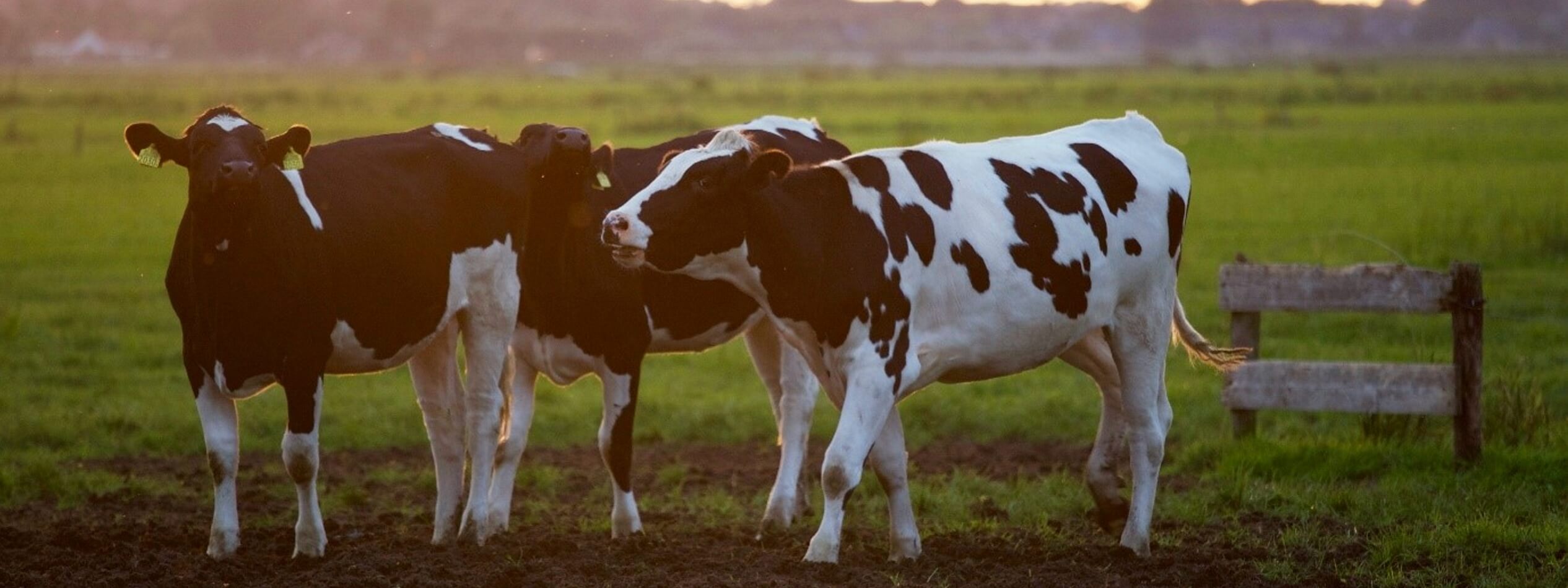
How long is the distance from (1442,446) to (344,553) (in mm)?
6657

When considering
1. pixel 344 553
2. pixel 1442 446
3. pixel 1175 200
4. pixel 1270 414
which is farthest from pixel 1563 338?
pixel 344 553

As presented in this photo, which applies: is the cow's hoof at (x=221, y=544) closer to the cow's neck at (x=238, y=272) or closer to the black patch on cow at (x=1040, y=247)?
the cow's neck at (x=238, y=272)

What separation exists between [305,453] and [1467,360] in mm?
6646

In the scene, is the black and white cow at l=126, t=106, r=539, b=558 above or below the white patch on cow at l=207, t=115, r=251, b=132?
below

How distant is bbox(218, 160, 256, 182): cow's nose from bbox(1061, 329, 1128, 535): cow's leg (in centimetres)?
410

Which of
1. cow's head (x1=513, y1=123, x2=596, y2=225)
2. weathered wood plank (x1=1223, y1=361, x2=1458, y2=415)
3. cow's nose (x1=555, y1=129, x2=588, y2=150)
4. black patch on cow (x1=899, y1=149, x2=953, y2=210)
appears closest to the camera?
black patch on cow (x1=899, y1=149, x2=953, y2=210)

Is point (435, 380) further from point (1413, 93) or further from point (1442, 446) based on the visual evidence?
point (1413, 93)

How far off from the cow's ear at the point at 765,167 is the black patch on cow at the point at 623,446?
2007 mm

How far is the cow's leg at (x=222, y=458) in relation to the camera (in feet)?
26.0

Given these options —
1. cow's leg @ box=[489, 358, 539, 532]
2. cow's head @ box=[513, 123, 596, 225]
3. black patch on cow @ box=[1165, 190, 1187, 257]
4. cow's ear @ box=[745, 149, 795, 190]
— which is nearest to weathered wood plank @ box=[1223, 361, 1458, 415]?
black patch on cow @ box=[1165, 190, 1187, 257]

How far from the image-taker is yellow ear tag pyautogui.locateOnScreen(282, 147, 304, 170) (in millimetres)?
7855

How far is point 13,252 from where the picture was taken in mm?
23688

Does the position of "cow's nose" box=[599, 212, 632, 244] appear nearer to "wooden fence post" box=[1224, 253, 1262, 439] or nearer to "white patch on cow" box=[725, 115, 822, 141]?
"white patch on cow" box=[725, 115, 822, 141]

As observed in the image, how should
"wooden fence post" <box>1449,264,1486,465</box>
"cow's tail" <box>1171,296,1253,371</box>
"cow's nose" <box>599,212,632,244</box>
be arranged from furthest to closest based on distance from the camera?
"wooden fence post" <box>1449,264,1486,465</box> → "cow's tail" <box>1171,296,1253,371</box> → "cow's nose" <box>599,212,632,244</box>
